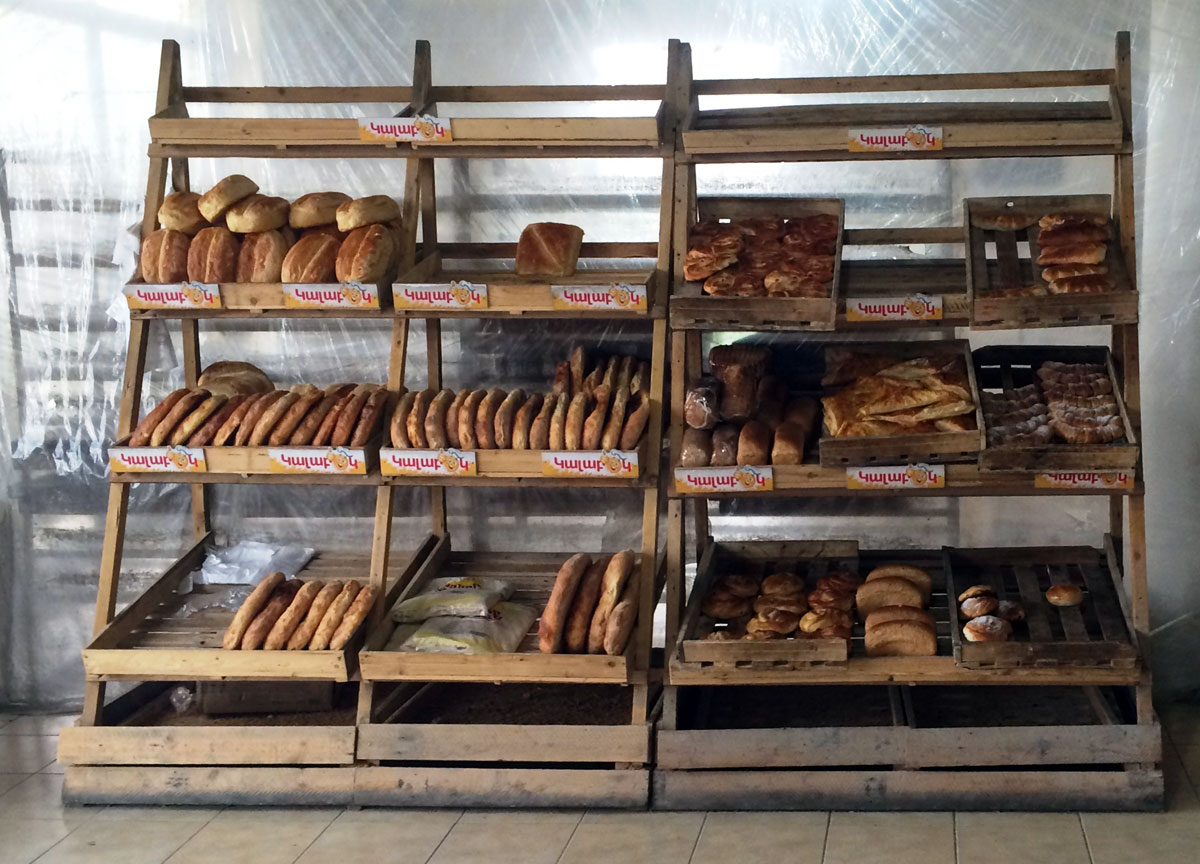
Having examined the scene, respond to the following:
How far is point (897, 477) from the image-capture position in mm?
3486

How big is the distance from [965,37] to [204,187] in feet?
8.27

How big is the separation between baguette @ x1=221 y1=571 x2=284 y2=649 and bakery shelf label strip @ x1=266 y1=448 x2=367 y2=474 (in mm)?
380

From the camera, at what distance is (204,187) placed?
14.3 ft

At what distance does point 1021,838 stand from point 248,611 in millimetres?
2220

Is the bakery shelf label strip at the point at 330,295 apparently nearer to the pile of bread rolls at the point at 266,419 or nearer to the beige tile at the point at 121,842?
the pile of bread rolls at the point at 266,419

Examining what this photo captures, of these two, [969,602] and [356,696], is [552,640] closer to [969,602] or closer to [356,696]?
[356,696]

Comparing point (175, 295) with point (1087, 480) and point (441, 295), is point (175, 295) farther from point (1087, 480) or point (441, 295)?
point (1087, 480)

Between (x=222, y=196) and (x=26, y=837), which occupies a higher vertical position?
(x=222, y=196)

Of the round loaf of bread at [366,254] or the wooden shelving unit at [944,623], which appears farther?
the round loaf of bread at [366,254]

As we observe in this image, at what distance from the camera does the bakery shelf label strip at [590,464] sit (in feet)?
11.7

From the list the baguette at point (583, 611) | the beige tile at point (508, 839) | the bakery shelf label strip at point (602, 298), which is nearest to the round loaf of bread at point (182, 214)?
the bakery shelf label strip at point (602, 298)


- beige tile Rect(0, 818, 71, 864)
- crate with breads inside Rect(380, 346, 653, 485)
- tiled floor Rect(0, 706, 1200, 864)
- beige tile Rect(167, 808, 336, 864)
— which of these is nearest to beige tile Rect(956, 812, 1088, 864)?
tiled floor Rect(0, 706, 1200, 864)

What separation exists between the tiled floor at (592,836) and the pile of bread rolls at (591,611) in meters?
0.47

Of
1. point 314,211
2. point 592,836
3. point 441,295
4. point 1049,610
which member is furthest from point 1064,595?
point 314,211
